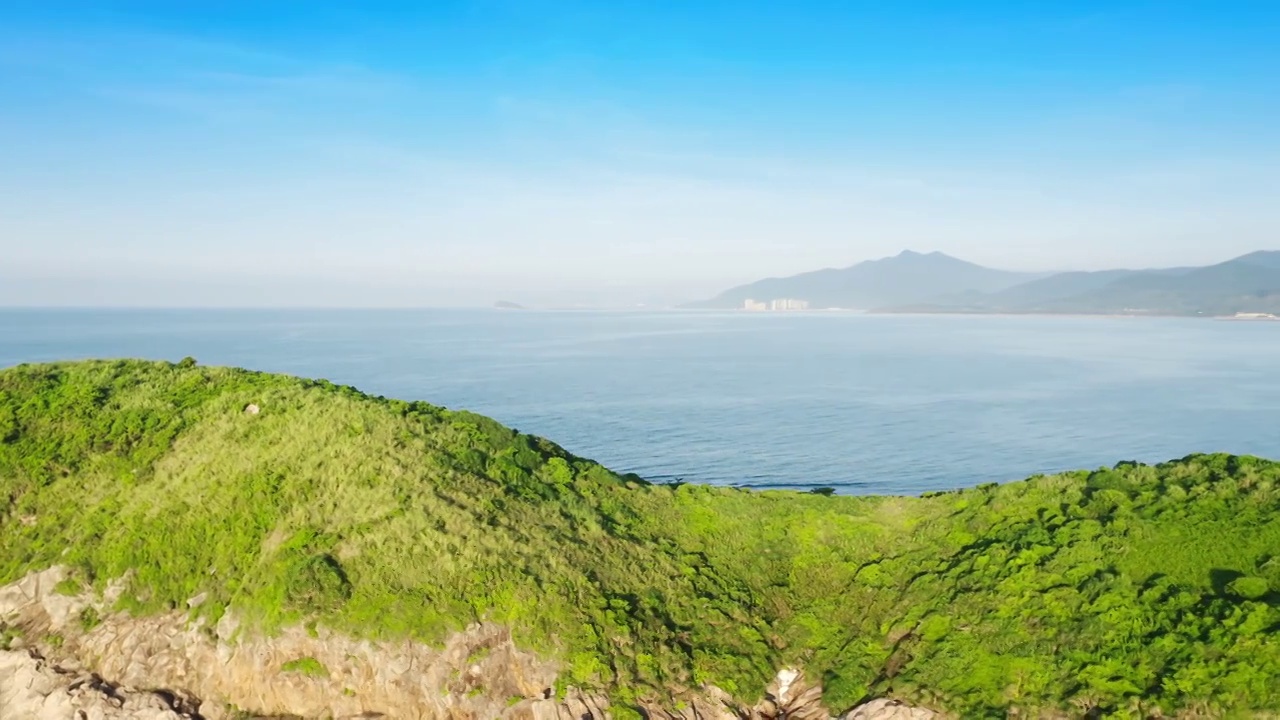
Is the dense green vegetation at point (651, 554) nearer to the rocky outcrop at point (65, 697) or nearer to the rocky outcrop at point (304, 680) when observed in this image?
the rocky outcrop at point (304, 680)

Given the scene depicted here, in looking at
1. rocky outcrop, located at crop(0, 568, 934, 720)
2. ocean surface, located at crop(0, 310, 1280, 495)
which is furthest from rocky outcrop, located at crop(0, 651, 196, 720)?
ocean surface, located at crop(0, 310, 1280, 495)

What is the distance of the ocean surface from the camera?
4844 cm

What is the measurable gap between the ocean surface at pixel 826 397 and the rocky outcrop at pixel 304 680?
91.6 ft

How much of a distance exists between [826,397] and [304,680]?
64175mm

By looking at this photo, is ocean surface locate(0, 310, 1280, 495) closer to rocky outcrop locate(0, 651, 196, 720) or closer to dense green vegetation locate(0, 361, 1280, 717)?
dense green vegetation locate(0, 361, 1280, 717)

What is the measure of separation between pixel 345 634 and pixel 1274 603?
53.1ft

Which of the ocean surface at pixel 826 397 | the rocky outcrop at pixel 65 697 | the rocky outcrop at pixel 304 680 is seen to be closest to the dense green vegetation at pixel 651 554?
the rocky outcrop at pixel 304 680

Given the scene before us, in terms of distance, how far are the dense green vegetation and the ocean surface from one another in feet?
74.6

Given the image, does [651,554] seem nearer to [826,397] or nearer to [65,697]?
[65,697]

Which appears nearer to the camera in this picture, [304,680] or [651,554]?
[304,680]

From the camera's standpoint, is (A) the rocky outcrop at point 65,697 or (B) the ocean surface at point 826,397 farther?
(B) the ocean surface at point 826,397

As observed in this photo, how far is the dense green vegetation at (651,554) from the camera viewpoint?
1420 centimetres

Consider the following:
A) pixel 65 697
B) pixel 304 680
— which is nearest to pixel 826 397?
pixel 304 680

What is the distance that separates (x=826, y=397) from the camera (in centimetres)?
7456
